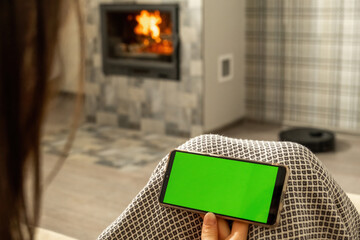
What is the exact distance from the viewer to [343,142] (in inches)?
136

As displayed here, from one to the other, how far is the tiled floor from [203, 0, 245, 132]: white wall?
0.15m

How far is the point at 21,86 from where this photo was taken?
14.8 inches

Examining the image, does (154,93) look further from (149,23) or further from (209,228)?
(209,228)

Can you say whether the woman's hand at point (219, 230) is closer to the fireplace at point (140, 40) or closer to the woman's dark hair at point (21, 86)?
the woman's dark hair at point (21, 86)

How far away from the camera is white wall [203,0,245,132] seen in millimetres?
3500

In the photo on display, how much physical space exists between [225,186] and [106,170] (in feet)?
6.60

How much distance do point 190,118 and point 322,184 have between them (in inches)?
101

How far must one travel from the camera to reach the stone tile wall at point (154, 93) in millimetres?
3447

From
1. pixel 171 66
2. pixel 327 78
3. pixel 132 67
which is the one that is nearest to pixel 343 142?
pixel 327 78

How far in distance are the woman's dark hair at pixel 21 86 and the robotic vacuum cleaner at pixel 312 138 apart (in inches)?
115

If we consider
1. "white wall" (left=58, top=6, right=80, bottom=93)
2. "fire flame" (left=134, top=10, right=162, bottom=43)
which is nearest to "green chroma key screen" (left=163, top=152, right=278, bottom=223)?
"white wall" (left=58, top=6, right=80, bottom=93)

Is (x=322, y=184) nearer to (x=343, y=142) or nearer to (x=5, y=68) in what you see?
(x=5, y=68)

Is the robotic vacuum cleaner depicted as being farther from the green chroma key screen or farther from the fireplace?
the green chroma key screen

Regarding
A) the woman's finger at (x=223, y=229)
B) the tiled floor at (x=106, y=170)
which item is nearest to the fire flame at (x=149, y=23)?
the tiled floor at (x=106, y=170)
